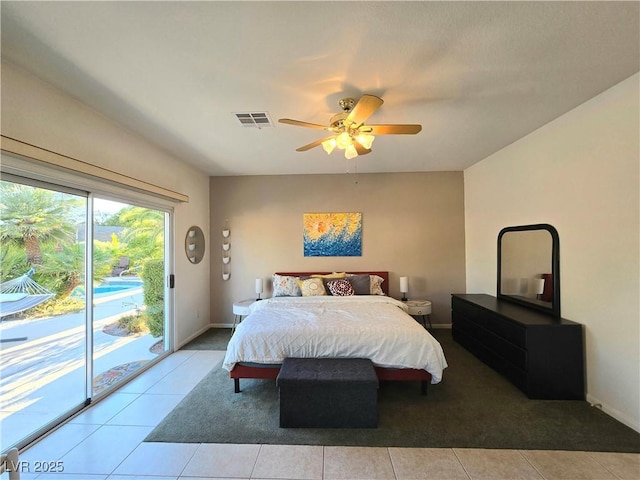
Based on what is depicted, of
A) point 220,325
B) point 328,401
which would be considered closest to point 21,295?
point 328,401

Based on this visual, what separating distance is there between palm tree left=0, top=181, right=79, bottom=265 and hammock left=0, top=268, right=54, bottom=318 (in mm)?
150

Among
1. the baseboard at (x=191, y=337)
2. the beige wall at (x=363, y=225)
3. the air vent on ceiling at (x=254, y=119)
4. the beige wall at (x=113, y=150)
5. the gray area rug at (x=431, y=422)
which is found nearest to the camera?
the beige wall at (x=113, y=150)

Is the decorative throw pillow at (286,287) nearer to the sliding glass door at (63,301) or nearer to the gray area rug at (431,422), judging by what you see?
the gray area rug at (431,422)

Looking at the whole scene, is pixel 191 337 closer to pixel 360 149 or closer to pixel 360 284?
pixel 360 284

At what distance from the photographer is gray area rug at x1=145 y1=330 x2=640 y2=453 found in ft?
6.19

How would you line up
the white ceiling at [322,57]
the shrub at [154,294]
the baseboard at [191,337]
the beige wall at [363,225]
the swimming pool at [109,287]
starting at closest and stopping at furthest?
1. the white ceiling at [322,57]
2. the swimming pool at [109,287]
3. the shrub at [154,294]
4. the baseboard at [191,337]
5. the beige wall at [363,225]

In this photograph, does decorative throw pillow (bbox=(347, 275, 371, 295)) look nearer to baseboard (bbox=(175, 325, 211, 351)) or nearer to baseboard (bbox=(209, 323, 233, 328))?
baseboard (bbox=(209, 323, 233, 328))

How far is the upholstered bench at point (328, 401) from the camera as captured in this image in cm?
201

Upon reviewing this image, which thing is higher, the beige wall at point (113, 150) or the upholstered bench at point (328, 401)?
the beige wall at point (113, 150)

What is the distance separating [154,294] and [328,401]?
2.63 meters

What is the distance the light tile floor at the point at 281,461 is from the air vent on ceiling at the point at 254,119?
2706 millimetres

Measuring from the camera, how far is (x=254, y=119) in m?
2.50

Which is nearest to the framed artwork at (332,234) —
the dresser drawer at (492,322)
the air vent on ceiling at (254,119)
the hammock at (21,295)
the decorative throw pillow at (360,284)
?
the decorative throw pillow at (360,284)

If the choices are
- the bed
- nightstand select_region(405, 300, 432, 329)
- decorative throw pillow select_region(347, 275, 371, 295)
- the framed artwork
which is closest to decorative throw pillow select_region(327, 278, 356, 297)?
decorative throw pillow select_region(347, 275, 371, 295)
